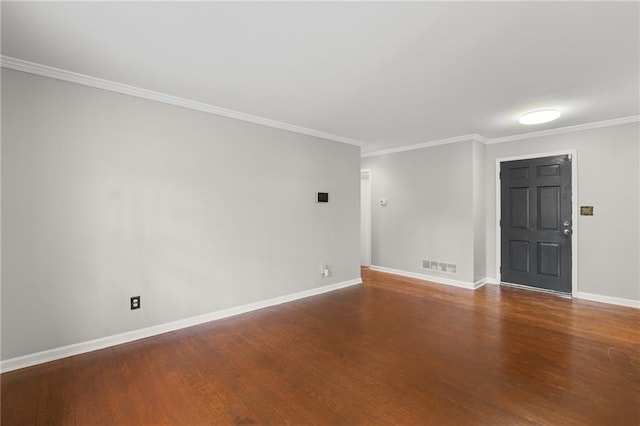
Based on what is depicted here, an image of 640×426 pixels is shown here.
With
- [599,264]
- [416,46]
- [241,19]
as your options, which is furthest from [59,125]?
[599,264]

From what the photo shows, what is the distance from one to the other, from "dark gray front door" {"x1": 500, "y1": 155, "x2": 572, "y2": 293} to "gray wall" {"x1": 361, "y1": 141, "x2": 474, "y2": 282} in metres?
0.74

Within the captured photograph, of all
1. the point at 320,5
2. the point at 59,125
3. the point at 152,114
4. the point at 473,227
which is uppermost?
the point at 320,5

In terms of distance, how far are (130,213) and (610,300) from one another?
6.17m

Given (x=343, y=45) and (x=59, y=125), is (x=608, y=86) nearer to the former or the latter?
(x=343, y=45)

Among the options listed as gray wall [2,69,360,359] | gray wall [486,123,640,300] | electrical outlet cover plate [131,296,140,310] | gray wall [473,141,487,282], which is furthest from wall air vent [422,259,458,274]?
electrical outlet cover plate [131,296,140,310]

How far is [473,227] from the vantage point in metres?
4.96

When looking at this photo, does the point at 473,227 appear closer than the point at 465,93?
No

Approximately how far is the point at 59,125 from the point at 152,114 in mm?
782

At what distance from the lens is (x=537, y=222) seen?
15.8ft

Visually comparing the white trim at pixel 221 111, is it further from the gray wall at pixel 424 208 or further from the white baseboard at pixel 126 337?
the white baseboard at pixel 126 337

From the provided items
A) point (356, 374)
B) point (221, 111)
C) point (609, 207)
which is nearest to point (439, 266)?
point (609, 207)

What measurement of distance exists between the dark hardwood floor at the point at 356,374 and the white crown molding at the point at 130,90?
247cm

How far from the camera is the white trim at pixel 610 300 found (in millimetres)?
4027

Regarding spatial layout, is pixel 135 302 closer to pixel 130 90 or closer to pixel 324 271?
pixel 130 90
